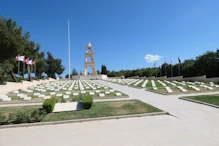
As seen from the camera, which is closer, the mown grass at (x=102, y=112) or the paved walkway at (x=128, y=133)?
the paved walkway at (x=128, y=133)

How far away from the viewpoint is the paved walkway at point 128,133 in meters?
4.75

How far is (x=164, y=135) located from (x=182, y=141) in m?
0.59

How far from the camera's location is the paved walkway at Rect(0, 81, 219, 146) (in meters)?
4.75

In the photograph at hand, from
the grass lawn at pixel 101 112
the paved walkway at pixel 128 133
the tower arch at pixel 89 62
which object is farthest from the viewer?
the tower arch at pixel 89 62

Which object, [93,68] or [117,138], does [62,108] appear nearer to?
[117,138]

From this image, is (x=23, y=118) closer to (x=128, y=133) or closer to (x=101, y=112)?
(x=101, y=112)

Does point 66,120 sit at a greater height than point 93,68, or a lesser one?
lesser

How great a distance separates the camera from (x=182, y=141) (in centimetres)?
466

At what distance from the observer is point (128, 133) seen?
5418 millimetres

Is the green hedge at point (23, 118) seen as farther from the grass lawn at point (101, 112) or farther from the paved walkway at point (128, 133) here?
the paved walkway at point (128, 133)

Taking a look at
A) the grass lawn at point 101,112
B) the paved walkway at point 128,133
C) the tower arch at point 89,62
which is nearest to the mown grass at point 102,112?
the grass lawn at point 101,112

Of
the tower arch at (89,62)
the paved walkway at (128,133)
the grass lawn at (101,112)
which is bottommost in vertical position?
the paved walkway at (128,133)

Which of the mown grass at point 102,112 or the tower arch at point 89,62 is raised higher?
the tower arch at point 89,62

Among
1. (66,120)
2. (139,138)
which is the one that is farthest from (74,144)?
(66,120)
